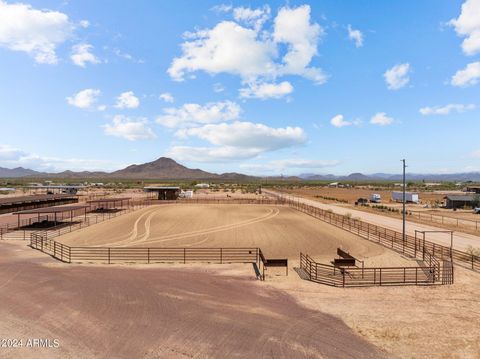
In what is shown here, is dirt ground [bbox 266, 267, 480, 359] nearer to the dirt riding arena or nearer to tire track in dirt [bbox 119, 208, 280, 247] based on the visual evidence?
the dirt riding arena

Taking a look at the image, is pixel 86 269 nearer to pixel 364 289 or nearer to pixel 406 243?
pixel 364 289

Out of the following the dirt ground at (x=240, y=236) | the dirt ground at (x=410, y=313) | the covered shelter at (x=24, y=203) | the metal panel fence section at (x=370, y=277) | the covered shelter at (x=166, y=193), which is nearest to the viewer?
the dirt ground at (x=410, y=313)

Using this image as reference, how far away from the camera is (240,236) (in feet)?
108

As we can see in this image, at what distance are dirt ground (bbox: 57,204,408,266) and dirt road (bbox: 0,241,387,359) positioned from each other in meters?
9.42

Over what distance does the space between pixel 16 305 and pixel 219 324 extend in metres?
9.38

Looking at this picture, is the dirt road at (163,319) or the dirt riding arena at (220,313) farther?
the dirt riding arena at (220,313)

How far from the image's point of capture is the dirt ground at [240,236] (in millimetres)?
26812

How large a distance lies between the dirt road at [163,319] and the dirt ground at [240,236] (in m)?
9.42

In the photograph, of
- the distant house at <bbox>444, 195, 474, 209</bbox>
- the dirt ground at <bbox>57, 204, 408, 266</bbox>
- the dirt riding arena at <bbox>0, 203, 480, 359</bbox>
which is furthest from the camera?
the distant house at <bbox>444, 195, 474, 209</bbox>

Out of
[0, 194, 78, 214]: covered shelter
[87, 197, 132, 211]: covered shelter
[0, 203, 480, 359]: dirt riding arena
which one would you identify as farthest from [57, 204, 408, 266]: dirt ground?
[0, 194, 78, 214]: covered shelter

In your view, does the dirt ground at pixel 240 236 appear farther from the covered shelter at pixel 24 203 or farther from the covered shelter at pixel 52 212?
the covered shelter at pixel 24 203

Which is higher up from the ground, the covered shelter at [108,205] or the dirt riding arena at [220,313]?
the covered shelter at [108,205]

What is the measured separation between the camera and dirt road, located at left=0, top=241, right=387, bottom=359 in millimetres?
11164

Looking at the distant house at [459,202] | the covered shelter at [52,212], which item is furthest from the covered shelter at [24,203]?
the distant house at [459,202]
